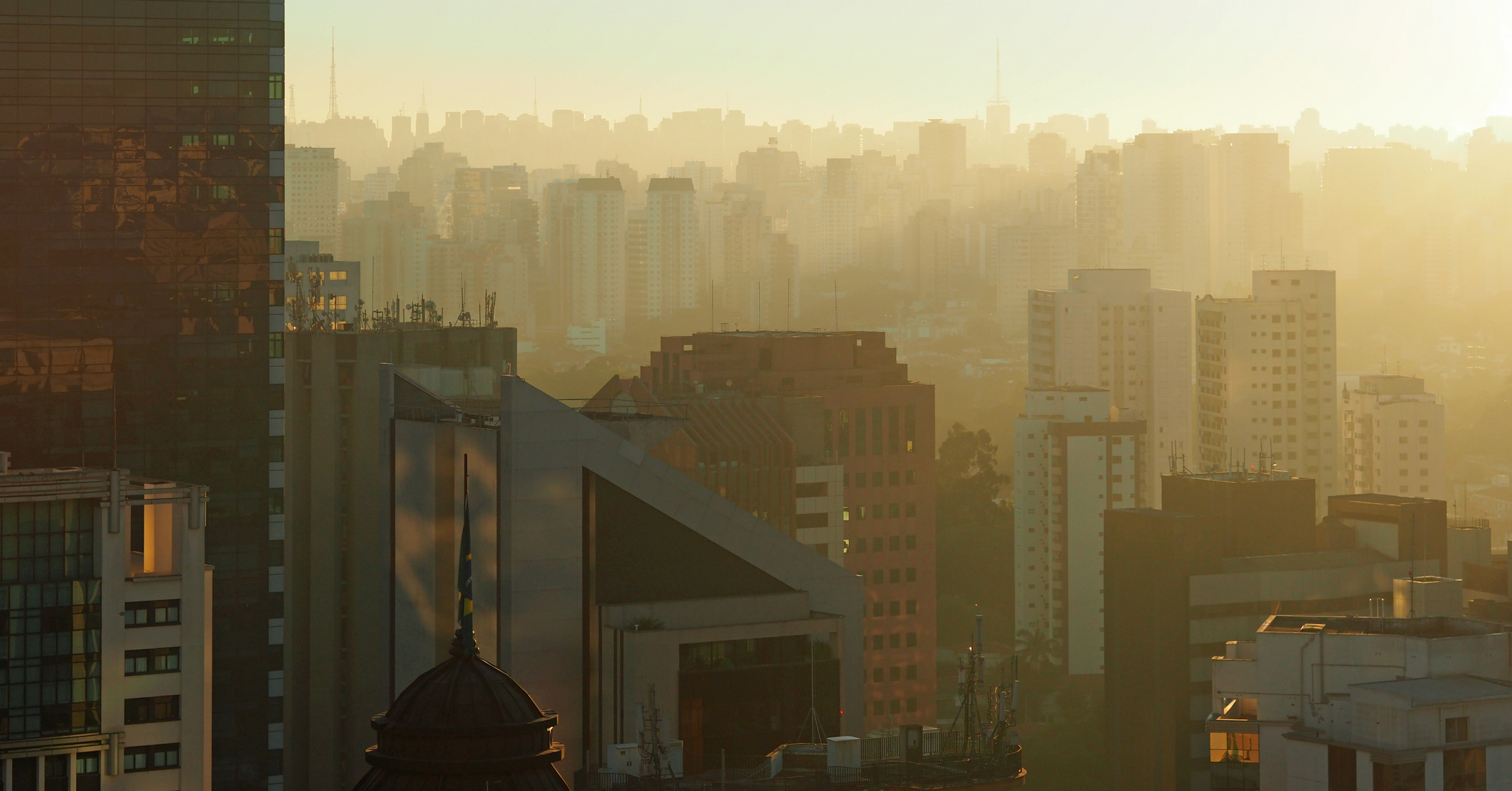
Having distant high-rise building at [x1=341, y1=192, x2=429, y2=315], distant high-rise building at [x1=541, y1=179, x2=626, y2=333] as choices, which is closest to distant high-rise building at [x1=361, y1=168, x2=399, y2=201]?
distant high-rise building at [x1=341, y1=192, x2=429, y2=315]

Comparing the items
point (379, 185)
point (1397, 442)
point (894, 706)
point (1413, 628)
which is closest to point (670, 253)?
point (379, 185)

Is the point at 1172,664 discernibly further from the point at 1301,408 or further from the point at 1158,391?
the point at 1158,391

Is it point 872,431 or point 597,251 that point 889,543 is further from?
point 597,251

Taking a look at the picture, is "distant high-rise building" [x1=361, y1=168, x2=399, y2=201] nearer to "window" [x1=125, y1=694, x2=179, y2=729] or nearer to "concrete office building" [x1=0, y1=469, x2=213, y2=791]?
"concrete office building" [x1=0, y1=469, x2=213, y2=791]

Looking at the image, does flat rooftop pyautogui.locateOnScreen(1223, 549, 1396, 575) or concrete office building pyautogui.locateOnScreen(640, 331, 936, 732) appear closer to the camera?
flat rooftop pyautogui.locateOnScreen(1223, 549, 1396, 575)

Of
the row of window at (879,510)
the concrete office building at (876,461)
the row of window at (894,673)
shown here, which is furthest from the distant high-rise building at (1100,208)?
the row of window at (894,673)
